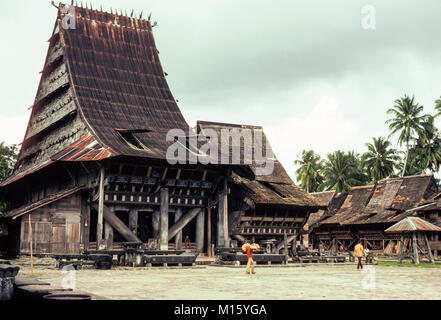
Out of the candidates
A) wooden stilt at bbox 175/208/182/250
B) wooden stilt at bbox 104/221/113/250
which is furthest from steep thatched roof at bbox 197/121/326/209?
wooden stilt at bbox 104/221/113/250

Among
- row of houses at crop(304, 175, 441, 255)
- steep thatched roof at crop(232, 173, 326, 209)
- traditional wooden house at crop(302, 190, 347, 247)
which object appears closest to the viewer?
steep thatched roof at crop(232, 173, 326, 209)

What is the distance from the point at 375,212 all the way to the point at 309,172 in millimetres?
24021

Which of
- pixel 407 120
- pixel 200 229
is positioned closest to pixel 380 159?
pixel 407 120

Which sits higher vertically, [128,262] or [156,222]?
[156,222]

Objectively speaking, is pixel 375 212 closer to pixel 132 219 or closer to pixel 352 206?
pixel 352 206

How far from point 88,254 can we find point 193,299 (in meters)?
13.2

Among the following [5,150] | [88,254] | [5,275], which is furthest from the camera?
[5,150]

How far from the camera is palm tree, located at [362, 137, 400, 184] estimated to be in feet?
221

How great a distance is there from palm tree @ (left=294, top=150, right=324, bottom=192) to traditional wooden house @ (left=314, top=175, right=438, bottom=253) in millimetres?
17959

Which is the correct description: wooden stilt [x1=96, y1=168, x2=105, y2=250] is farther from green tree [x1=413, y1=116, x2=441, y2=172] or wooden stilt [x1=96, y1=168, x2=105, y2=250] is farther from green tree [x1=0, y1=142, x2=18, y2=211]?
green tree [x1=413, y1=116, x2=441, y2=172]

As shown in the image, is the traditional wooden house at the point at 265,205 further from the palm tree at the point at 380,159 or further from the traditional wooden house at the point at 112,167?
the palm tree at the point at 380,159
